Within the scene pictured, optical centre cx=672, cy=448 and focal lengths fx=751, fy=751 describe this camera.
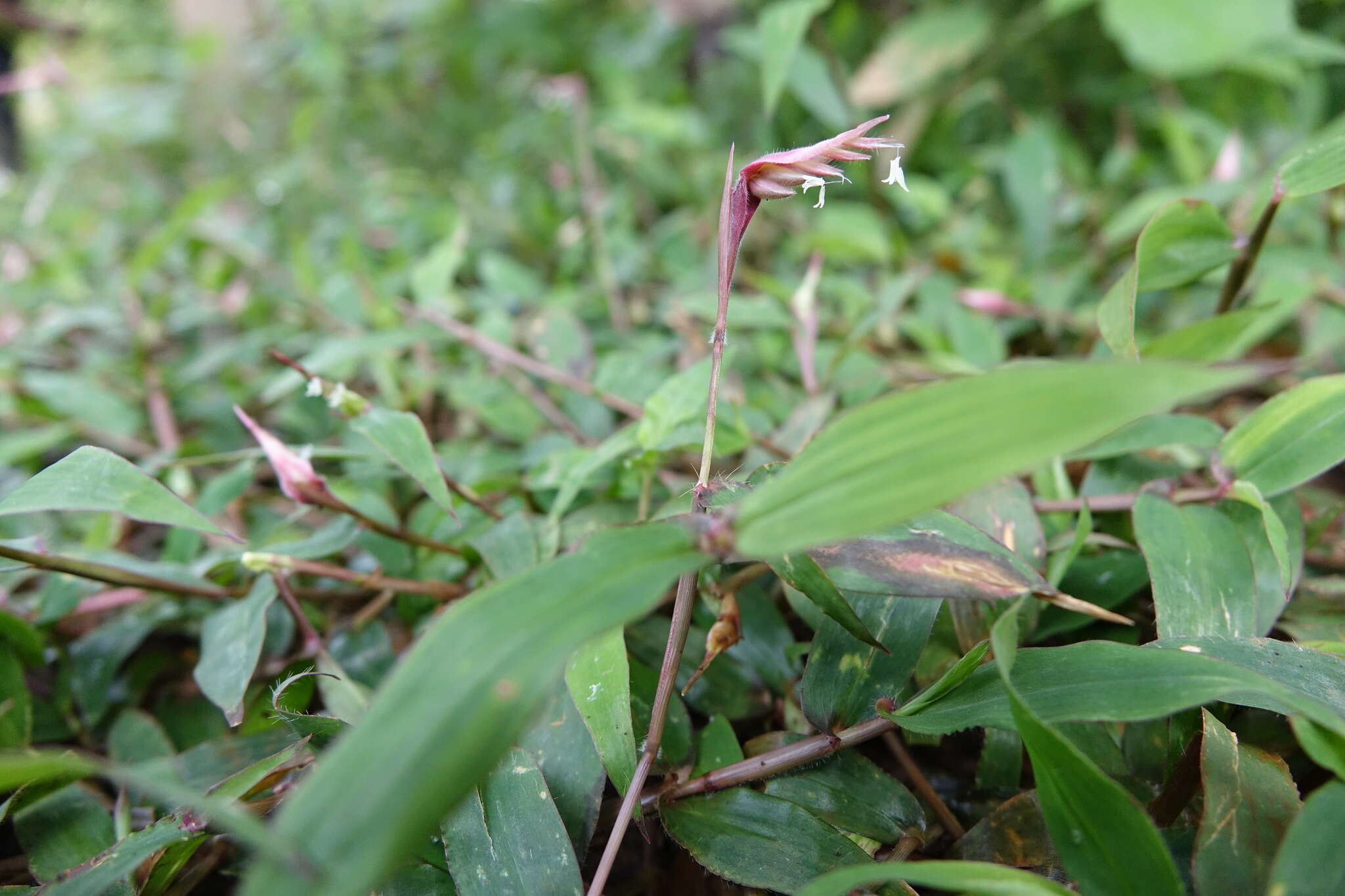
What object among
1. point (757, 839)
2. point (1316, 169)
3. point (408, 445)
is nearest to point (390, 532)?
point (408, 445)

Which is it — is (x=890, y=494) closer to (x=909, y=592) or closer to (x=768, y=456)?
(x=909, y=592)

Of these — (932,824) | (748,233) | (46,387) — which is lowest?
(932,824)

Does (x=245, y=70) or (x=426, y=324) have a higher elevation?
(x=245, y=70)

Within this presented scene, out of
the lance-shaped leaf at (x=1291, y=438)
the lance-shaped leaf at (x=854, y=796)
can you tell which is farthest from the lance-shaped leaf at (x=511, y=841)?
the lance-shaped leaf at (x=1291, y=438)

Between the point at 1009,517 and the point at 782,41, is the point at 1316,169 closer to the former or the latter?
the point at 1009,517

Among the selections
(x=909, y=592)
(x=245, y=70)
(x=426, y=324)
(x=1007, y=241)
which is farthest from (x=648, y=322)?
(x=245, y=70)

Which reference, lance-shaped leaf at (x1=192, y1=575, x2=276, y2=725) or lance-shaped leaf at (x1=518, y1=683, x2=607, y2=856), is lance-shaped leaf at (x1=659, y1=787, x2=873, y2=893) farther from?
lance-shaped leaf at (x1=192, y1=575, x2=276, y2=725)
